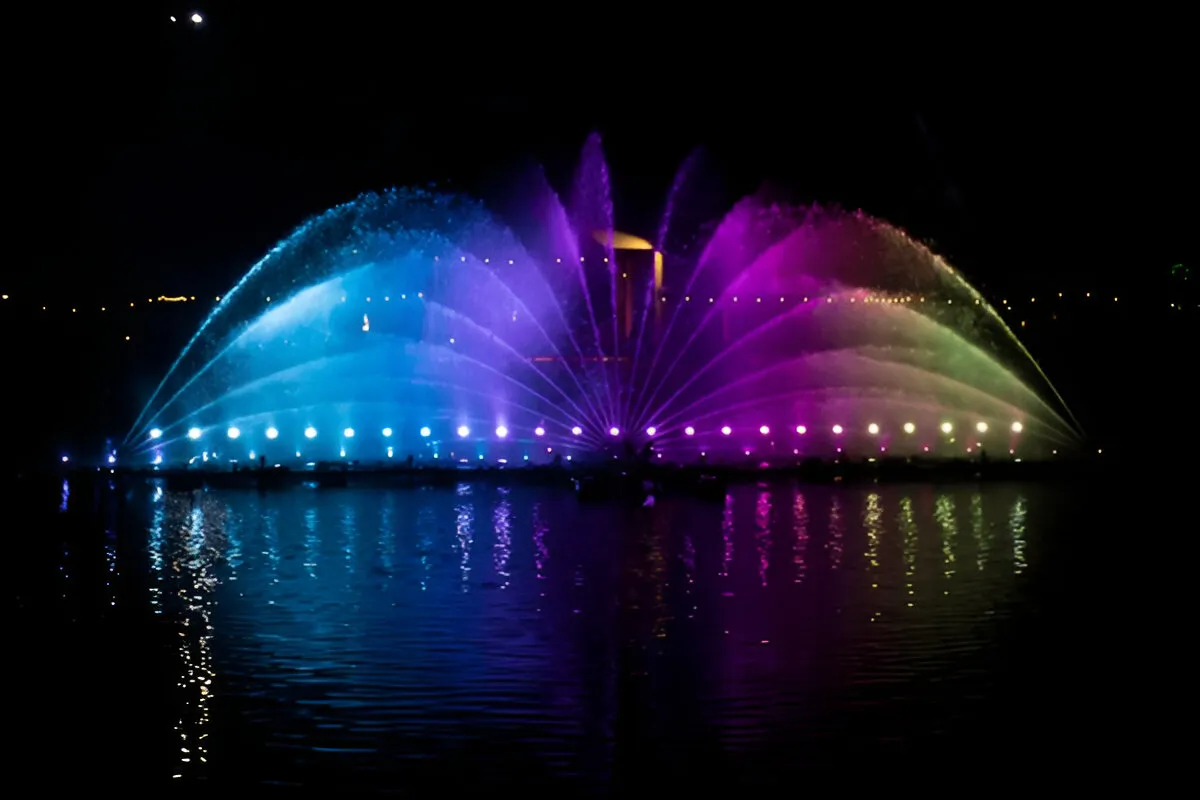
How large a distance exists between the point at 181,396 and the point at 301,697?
148ft

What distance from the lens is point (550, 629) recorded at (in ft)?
53.7

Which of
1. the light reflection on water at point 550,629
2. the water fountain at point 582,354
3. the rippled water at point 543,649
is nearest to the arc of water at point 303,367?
the water fountain at point 582,354

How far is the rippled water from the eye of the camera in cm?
1120

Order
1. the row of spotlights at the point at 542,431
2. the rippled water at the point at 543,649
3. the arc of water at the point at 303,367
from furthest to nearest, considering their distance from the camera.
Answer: the arc of water at the point at 303,367, the row of spotlights at the point at 542,431, the rippled water at the point at 543,649

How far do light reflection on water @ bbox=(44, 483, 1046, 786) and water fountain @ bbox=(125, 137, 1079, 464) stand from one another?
741 inches

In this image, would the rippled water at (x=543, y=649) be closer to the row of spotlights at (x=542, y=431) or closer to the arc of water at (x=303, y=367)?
the row of spotlights at (x=542, y=431)

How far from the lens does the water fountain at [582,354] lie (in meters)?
49.9

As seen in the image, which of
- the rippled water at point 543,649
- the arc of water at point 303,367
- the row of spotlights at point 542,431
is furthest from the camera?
the arc of water at point 303,367

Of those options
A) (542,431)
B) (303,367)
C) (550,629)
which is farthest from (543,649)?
(303,367)

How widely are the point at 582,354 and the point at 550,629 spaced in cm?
3690

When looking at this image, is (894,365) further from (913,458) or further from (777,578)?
(777,578)

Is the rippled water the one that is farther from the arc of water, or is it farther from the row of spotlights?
the arc of water

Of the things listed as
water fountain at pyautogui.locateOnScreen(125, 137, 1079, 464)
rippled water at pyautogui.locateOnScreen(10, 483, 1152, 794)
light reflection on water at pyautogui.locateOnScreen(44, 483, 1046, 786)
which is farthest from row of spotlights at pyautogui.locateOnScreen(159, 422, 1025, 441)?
rippled water at pyautogui.locateOnScreen(10, 483, 1152, 794)

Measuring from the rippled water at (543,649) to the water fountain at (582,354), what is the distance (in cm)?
2042
